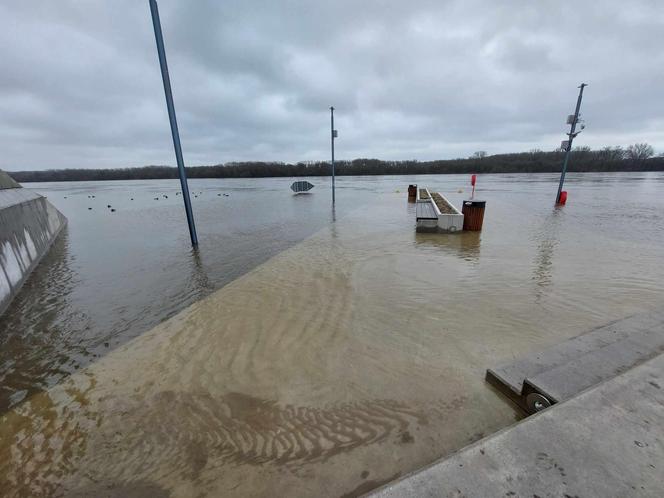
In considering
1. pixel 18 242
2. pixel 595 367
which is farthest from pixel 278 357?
pixel 18 242

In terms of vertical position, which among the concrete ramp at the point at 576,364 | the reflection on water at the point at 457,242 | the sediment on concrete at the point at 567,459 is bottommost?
the reflection on water at the point at 457,242

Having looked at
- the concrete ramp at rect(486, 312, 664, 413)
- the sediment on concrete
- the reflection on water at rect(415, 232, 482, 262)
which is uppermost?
the sediment on concrete

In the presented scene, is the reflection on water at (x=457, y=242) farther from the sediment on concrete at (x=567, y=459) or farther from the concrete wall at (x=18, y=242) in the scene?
the concrete wall at (x=18, y=242)

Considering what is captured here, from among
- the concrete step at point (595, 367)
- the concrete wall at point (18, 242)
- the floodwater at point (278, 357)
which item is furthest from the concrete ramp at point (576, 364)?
the concrete wall at point (18, 242)

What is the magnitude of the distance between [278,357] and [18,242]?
7514 millimetres

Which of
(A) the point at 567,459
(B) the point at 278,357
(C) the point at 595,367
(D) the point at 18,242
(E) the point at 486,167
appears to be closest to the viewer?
(A) the point at 567,459

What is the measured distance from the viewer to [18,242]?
6.77 m

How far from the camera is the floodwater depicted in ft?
7.27

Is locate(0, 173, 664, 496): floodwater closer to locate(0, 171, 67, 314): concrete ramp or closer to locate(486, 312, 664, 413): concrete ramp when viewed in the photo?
locate(486, 312, 664, 413): concrete ramp

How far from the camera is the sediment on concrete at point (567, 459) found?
4.75ft

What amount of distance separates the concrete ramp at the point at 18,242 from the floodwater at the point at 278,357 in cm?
42

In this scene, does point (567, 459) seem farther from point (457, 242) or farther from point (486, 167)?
point (486, 167)

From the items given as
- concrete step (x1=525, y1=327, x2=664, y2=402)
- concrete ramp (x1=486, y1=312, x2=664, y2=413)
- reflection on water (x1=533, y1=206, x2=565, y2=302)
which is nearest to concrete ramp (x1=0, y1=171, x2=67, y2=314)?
concrete ramp (x1=486, y1=312, x2=664, y2=413)

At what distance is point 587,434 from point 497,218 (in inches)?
481
